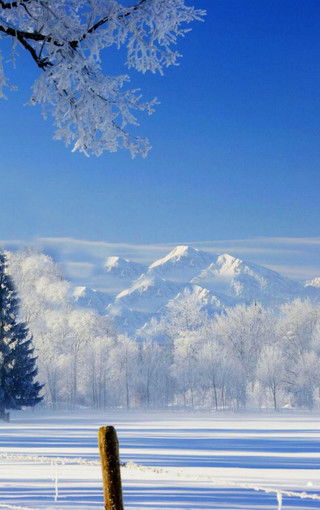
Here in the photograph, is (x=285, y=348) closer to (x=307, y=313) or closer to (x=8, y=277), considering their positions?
(x=307, y=313)

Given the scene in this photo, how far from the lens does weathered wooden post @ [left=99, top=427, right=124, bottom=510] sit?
412cm

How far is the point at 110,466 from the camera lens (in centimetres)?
414

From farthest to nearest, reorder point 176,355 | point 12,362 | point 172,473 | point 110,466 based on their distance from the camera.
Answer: point 176,355, point 12,362, point 172,473, point 110,466

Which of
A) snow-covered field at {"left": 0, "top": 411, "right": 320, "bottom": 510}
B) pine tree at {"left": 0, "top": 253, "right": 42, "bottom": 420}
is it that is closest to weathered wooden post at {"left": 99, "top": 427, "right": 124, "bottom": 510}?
snow-covered field at {"left": 0, "top": 411, "right": 320, "bottom": 510}

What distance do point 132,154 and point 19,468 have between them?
38.7 ft

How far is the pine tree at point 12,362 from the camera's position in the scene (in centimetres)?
4828

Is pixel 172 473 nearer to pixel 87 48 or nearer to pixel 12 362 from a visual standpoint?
pixel 87 48

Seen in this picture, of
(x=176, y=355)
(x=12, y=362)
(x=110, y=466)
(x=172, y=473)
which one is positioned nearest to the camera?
(x=110, y=466)

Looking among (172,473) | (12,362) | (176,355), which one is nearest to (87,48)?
(172,473)

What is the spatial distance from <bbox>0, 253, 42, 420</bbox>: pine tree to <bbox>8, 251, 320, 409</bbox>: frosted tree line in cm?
1460

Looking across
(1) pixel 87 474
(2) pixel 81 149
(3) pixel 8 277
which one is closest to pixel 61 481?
(1) pixel 87 474

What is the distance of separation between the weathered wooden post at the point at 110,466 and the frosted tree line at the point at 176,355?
202 feet

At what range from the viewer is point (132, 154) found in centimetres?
838

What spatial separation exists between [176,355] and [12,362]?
34964 millimetres
